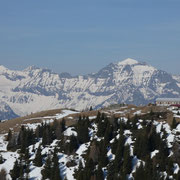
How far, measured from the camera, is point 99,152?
495 feet

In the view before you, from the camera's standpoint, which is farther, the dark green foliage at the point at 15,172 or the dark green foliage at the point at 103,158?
the dark green foliage at the point at 15,172

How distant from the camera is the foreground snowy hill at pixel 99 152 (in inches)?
5369

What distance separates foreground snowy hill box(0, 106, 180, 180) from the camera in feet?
447

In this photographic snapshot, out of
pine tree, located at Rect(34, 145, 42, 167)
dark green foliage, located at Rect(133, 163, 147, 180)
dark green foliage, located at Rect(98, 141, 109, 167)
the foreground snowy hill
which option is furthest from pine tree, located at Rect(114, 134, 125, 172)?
pine tree, located at Rect(34, 145, 42, 167)

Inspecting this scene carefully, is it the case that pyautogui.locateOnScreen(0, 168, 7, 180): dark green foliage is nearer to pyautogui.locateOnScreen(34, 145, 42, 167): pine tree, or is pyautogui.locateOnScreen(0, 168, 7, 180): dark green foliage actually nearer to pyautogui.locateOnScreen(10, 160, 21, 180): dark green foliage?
pyautogui.locateOnScreen(10, 160, 21, 180): dark green foliage

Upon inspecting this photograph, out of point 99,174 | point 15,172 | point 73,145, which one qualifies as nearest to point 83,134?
point 73,145

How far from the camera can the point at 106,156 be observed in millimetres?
148250

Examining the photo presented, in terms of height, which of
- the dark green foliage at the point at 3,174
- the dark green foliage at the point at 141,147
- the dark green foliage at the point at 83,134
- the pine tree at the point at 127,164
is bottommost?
the dark green foliage at the point at 3,174

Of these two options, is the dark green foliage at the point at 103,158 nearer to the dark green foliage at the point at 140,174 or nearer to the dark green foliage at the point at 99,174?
the dark green foliage at the point at 99,174

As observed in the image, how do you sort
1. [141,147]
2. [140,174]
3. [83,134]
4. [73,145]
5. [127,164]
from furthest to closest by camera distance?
1. [83,134]
2. [73,145]
3. [141,147]
4. [127,164]
5. [140,174]

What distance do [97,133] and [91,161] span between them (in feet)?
101

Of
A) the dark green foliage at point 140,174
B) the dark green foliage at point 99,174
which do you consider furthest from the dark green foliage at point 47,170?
the dark green foliage at point 140,174

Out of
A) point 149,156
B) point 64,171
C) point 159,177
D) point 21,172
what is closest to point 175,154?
point 149,156

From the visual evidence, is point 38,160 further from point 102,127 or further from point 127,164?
point 127,164
